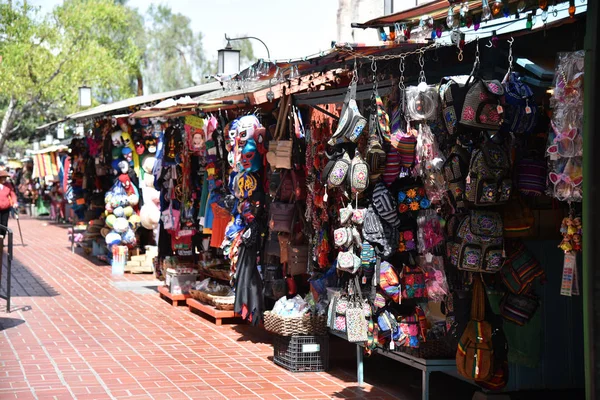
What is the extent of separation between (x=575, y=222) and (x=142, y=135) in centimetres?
1131

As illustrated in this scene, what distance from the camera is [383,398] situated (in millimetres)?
6742

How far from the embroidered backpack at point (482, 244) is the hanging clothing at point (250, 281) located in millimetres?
3809

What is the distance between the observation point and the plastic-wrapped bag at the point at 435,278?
595 centimetres

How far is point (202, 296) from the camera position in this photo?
10.8 metres

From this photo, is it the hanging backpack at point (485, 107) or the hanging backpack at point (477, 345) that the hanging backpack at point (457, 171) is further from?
the hanging backpack at point (477, 345)

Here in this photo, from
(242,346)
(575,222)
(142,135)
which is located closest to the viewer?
(575,222)

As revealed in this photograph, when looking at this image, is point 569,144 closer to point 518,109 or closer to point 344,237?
point 518,109

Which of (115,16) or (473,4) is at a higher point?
(115,16)

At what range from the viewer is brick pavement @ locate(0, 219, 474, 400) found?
22.7 feet

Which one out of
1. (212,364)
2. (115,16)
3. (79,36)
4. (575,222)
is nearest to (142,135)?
(212,364)

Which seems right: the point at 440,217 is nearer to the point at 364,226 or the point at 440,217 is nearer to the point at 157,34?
the point at 364,226

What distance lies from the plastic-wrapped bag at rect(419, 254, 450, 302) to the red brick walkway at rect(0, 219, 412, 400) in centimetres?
118

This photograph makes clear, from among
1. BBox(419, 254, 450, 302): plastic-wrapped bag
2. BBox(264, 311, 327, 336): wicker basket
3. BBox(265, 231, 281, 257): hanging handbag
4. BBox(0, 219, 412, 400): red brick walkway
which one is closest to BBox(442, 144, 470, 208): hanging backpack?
BBox(419, 254, 450, 302): plastic-wrapped bag

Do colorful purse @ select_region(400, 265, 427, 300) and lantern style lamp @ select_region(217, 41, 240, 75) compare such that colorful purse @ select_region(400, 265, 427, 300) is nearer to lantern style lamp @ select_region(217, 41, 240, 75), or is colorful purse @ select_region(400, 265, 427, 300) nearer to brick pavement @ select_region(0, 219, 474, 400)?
brick pavement @ select_region(0, 219, 474, 400)
